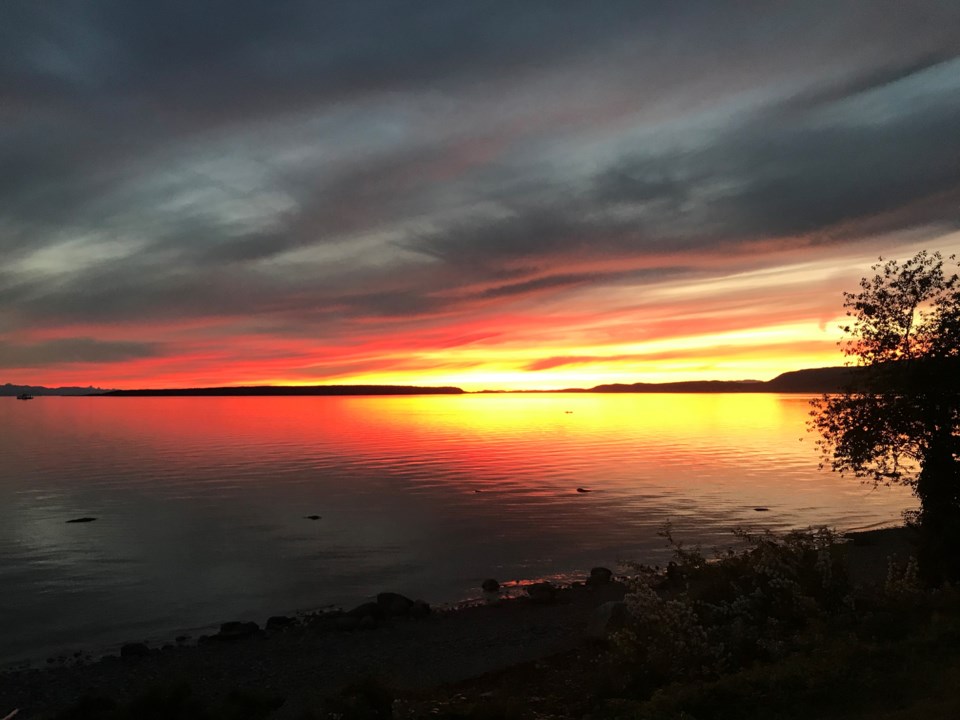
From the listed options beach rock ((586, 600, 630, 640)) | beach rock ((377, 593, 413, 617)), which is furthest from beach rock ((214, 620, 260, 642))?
beach rock ((586, 600, 630, 640))

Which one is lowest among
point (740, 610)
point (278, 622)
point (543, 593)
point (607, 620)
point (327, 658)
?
point (278, 622)

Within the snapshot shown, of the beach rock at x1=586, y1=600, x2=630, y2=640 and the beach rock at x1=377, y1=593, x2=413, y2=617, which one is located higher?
the beach rock at x1=586, y1=600, x2=630, y2=640

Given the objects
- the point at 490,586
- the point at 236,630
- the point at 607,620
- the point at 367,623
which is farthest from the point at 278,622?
the point at 607,620

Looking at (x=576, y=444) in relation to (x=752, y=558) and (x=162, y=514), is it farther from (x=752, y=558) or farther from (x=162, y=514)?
(x=752, y=558)

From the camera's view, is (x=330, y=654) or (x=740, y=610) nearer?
(x=740, y=610)

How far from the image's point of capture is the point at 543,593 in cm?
2909

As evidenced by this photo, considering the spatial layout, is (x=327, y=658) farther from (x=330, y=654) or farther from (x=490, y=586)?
(x=490, y=586)

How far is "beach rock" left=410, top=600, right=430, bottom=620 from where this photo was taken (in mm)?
27377

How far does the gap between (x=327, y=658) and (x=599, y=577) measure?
48.4 feet

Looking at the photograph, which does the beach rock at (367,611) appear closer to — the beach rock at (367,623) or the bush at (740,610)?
the beach rock at (367,623)

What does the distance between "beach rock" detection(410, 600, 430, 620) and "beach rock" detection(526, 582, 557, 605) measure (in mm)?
4881

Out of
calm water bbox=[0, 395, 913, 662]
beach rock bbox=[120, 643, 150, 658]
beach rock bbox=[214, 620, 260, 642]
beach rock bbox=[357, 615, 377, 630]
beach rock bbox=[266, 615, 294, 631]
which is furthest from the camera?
calm water bbox=[0, 395, 913, 662]

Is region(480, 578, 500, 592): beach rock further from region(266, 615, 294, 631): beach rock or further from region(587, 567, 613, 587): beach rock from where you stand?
region(266, 615, 294, 631): beach rock

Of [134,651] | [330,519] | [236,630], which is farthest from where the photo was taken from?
[330,519]
